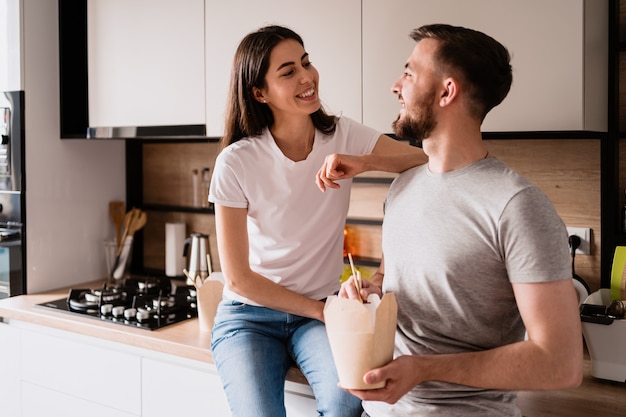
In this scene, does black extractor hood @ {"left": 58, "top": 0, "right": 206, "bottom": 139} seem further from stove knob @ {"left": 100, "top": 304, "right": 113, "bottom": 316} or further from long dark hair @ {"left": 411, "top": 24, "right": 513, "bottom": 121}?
long dark hair @ {"left": 411, "top": 24, "right": 513, "bottom": 121}

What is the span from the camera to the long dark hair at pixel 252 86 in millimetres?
1761

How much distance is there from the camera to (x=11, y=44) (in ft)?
8.58

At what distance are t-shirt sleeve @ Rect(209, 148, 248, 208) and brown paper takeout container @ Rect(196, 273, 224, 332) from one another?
0.48 m

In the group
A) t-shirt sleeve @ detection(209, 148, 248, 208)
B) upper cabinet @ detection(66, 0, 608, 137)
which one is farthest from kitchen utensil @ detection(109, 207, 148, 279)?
t-shirt sleeve @ detection(209, 148, 248, 208)

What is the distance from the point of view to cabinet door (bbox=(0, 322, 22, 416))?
2512 millimetres

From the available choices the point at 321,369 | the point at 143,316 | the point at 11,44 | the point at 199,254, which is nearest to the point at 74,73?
the point at 11,44

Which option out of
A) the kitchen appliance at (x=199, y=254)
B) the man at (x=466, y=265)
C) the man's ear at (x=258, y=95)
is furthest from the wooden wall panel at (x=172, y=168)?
the man at (x=466, y=265)

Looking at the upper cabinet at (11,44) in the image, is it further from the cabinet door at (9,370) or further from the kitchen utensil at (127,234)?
the cabinet door at (9,370)

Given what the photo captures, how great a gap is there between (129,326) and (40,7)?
1.34 metres

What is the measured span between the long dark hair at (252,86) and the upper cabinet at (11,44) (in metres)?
1.21

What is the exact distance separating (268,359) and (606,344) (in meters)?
0.83

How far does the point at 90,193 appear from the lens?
2938mm

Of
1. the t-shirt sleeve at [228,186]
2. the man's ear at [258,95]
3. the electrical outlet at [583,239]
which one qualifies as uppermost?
the man's ear at [258,95]

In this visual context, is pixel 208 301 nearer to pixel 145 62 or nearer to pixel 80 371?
pixel 80 371
